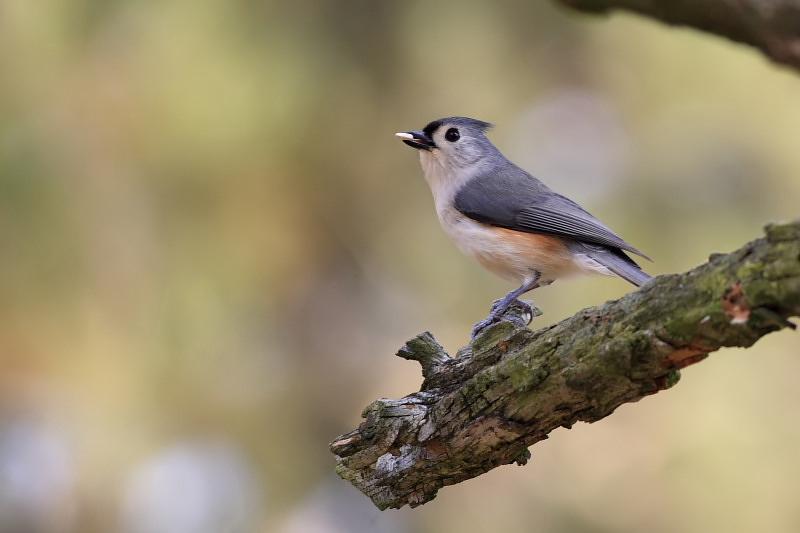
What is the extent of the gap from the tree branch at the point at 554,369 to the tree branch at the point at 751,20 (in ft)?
1.87

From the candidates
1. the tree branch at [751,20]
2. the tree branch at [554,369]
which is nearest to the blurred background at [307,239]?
the tree branch at [554,369]

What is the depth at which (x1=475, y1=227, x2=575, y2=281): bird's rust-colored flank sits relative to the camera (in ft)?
16.1

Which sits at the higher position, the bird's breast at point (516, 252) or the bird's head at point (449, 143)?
the bird's head at point (449, 143)

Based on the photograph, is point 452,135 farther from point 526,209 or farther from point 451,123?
point 526,209

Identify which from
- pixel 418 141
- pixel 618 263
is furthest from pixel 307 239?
pixel 618 263

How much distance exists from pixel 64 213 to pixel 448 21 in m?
3.59

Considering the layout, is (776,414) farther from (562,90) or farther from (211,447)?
(211,447)

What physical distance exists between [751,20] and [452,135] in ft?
13.4

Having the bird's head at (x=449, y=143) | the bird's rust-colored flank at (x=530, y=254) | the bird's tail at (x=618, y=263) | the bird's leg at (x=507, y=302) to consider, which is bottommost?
the bird's tail at (x=618, y=263)

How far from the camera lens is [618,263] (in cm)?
465

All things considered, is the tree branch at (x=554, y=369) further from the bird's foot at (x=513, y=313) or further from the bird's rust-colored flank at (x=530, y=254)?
the bird's rust-colored flank at (x=530, y=254)

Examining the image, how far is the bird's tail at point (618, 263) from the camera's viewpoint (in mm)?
4557

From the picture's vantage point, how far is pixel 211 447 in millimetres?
7746

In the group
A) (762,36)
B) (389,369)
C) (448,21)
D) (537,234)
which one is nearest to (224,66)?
(448,21)
